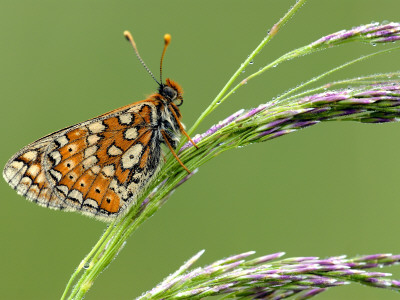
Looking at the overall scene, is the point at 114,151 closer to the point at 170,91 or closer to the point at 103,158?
the point at 103,158

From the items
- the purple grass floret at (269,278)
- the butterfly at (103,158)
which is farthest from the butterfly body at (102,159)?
the purple grass floret at (269,278)

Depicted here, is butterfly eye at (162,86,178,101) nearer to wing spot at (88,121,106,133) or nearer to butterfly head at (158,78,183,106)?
butterfly head at (158,78,183,106)

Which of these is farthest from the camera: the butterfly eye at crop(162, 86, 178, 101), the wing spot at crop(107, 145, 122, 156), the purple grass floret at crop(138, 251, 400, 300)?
the butterfly eye at crop(162, 86, 178, 101)

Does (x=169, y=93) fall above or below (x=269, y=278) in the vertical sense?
above

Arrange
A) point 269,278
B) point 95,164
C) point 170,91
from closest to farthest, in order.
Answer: point 269,278 → point 95,164 → point 170,91

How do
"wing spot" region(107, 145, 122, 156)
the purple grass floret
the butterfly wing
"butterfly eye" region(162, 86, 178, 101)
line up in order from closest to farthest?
the purple grass floret
the butterfly wing
"wing spot" region(107, 145, 122, 156)
"butterfly eye" region(162, 86, 178, 101)

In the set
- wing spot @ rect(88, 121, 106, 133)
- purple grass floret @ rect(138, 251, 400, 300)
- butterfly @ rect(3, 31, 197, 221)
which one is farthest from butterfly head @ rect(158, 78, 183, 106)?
purple grass floret @ rect(138, 251, 400, 300)

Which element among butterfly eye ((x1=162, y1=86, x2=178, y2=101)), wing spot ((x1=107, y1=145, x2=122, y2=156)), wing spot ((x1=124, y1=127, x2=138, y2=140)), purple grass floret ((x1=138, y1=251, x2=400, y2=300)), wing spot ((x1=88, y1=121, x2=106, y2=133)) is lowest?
purple grass floret ((x1=138, y1=251, x2=400, y2=300))

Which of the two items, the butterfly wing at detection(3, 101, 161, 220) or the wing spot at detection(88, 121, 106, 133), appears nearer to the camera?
the butterfly wing at detection(3, 101, 161, 220)

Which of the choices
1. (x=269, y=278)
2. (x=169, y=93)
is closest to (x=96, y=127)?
(x=169, y=93)
